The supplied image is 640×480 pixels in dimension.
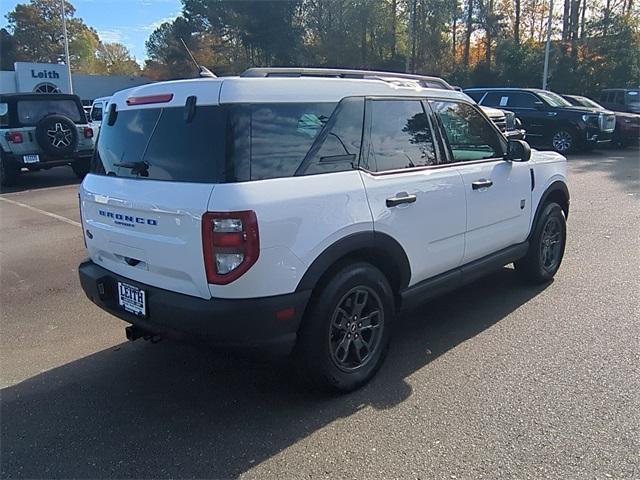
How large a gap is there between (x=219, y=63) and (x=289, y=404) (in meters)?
47.4

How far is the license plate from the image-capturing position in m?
3.02

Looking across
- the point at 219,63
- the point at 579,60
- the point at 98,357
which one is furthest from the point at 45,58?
the point at 98,357

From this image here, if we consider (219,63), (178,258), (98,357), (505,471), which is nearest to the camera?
(505,471)

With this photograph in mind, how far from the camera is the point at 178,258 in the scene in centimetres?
278

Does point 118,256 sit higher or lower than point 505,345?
higher

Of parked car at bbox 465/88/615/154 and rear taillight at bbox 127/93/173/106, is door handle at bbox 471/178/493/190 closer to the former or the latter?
rear taillight at bbox 127/93/173/106

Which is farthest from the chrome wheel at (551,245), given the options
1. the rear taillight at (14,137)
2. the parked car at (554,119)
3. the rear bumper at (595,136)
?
the rear bumper at (595,136)

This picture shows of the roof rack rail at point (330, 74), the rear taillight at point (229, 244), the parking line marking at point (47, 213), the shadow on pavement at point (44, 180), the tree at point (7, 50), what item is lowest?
the parking line marking at point (47, 213)

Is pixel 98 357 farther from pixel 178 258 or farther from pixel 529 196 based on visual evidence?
pixel 529 196

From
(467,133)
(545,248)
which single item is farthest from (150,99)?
(545,248)

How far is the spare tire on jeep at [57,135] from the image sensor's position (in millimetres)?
11305

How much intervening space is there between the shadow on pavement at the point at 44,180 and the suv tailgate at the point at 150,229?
9.62 m

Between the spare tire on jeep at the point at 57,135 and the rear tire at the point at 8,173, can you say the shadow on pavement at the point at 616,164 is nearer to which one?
the spare tire on jeep at the point at 57,135

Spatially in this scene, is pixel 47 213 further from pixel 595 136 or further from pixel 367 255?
pixel 595 136
